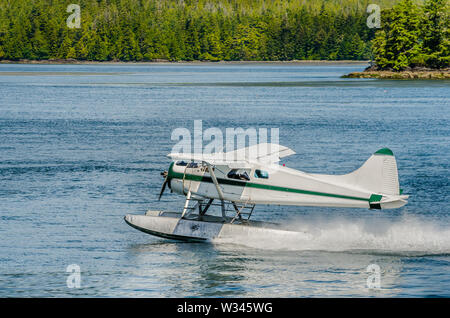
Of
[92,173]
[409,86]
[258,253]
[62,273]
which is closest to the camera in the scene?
[62,273]

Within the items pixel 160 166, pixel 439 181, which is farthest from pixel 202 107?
pixel 439 181

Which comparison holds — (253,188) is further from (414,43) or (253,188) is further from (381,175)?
(414,43)

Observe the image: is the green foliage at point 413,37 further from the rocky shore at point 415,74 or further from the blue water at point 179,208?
the blue water at point 179,208

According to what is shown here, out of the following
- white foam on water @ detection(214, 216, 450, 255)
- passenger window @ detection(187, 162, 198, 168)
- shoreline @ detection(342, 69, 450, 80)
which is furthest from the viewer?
shoreline @ detection(342, 69, 450, 80)

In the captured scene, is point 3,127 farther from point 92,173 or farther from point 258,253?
point 258,253

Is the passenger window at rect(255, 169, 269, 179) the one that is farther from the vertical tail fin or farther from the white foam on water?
the vertical tail fin

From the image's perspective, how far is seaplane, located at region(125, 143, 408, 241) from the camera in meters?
19.8

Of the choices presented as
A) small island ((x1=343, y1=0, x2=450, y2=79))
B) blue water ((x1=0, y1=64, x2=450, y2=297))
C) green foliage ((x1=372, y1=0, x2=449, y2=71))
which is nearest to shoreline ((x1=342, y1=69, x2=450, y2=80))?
small island ((x1=343, y1=0, x2=450, y2=79))

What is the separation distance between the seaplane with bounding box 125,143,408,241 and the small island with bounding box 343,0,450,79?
108 meters

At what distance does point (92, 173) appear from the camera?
112 ft

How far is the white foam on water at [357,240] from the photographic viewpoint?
20.7 meters
